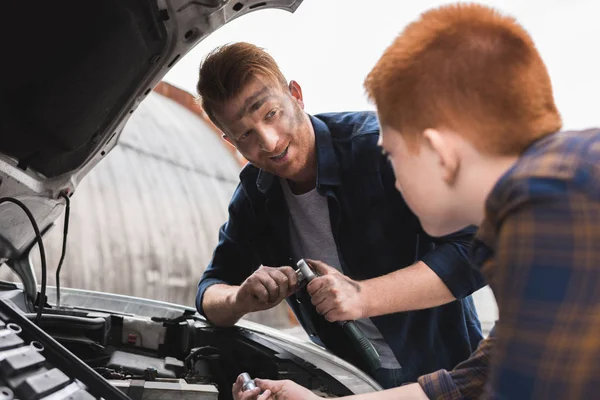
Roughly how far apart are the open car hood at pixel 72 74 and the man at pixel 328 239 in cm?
17

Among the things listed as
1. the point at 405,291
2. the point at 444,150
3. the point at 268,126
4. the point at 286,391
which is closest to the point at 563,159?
the point at 444,150

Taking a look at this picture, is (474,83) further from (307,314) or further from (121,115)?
(307,314)

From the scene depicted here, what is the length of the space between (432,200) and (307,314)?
1.08 meters

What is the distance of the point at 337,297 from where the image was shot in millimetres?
1274

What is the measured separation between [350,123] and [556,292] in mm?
1188

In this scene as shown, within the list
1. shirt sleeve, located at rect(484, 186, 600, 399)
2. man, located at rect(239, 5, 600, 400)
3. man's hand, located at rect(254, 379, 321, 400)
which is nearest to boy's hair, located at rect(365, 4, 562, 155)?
man, located at rect(239, 5, 600, 400)

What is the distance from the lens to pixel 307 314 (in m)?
1.72

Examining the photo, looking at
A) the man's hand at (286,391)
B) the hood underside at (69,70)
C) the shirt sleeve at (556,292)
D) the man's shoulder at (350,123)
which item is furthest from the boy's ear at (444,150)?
the man's shoulder at (350,123)

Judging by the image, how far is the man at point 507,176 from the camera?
0.55 m

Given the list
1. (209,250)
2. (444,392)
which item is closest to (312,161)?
(444,392)

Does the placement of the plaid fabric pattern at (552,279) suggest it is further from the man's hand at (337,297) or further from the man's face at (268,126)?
the man's face at (268,126)

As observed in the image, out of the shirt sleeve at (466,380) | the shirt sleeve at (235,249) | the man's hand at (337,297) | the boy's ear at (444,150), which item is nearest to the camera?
the boy's ear at (444,150)

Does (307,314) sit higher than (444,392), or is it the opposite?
(444,392)

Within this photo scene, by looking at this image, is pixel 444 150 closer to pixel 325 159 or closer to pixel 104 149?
pixel 325 159
